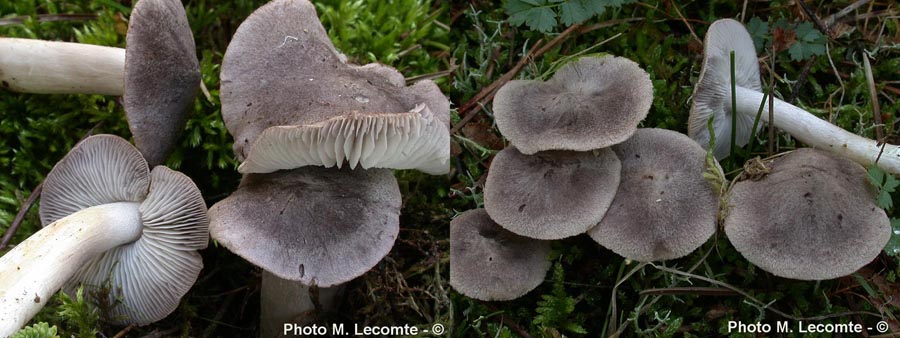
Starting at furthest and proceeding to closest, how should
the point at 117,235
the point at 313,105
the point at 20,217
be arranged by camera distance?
the point at 20,217
the point at 117,235
the point at 313,105

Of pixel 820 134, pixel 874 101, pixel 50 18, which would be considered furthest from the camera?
pixel 50 18

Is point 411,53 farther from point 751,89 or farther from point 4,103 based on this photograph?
point 4,103

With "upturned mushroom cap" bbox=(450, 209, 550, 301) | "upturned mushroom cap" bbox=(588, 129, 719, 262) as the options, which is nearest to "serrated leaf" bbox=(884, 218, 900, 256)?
"upturned mushroom cap" bbox=(588, 129, 719, 262)

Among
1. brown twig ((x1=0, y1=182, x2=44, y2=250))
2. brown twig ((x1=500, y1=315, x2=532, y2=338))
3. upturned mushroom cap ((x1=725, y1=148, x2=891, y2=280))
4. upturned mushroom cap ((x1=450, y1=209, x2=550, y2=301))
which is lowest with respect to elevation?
brown twig ((x1=500, y1=315, x2=532, y2=338))

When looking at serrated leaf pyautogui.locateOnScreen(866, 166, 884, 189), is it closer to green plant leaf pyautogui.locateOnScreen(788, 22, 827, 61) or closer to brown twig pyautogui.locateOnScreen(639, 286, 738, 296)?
brown twig pyautogui.locateOnScreen(639, 286, 738, 296)

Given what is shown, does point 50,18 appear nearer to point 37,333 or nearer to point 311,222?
point 37,333

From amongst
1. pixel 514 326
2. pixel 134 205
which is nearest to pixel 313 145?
pixel 134 205

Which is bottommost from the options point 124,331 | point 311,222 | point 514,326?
point 514,326

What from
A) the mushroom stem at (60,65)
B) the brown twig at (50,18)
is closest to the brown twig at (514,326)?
the mushroom stem at (60,65)
